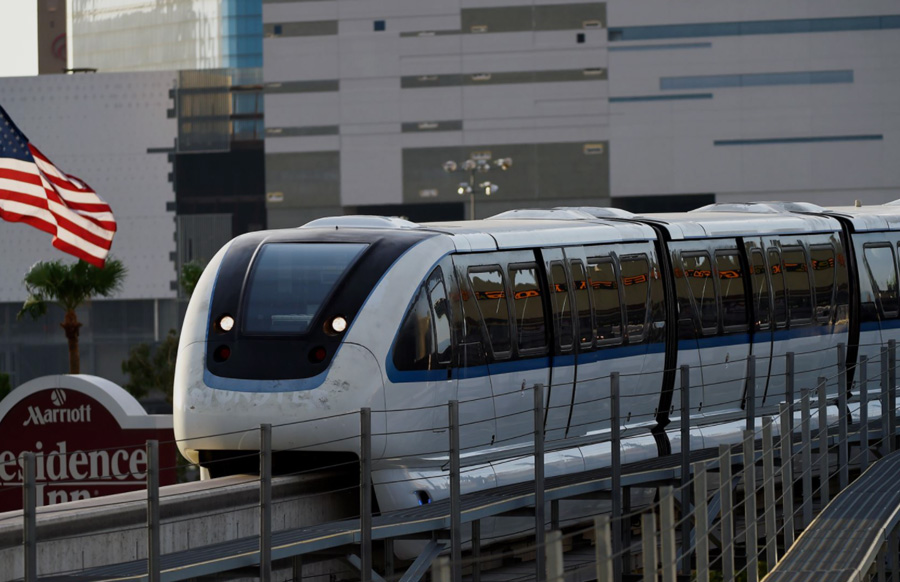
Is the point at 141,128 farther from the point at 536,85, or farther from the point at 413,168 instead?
the point at 536,85

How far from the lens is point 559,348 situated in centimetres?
1627

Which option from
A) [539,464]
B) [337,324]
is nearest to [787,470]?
[539,464]

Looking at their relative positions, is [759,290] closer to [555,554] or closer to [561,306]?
[561,306]

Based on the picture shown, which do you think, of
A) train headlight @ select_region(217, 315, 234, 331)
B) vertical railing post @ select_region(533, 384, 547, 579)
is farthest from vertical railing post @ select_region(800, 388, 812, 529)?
train headlight @ select_region(217, 315, 234, 331)

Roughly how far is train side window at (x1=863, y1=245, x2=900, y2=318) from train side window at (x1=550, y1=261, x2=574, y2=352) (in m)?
6.75

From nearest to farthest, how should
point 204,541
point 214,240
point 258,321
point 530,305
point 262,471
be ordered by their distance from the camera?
point 262,471
point 204,541
point 258,321
point 530,305
point 214,240

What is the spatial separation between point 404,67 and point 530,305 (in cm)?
7369

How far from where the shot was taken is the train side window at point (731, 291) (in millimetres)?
19109

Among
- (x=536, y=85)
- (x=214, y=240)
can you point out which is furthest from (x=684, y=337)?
(x=214, y=240)

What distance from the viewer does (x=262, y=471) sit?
34.5 ft

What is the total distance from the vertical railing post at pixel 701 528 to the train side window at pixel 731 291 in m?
10.3

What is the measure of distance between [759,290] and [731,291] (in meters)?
0.57

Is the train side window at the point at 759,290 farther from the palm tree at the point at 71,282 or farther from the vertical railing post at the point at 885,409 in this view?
the palm tree at the point at 71,282

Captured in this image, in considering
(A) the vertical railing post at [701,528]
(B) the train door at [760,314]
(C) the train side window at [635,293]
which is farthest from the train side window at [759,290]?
(A) the vertical railing post at [701,528]
